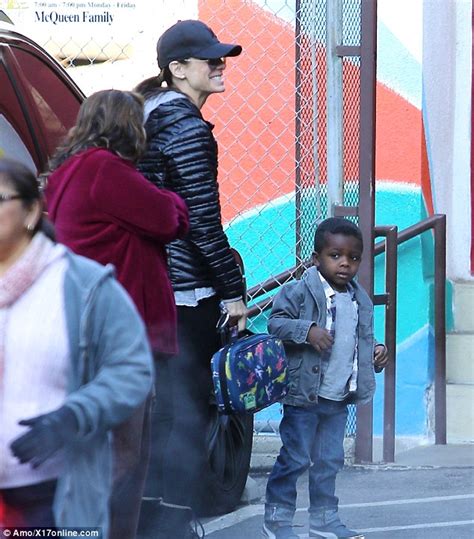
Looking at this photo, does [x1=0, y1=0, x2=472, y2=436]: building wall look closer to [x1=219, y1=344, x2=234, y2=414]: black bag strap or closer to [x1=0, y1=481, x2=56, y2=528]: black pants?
[x1=219, y1=344, x2=234, y2=414]: black bag strap

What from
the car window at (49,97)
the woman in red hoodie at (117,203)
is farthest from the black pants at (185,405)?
the car window at (49,97)

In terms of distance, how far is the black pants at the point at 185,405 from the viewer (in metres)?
4.61

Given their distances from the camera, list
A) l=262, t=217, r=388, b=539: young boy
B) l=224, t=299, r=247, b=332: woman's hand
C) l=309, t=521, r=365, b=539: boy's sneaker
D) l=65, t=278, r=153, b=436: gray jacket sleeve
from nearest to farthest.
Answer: l=65, t=278, r=153, b=436: gray jacket sleeve, l=224, t=299, r=247, b=332: woman's hand, l=262, t=217, r=388, b=539: young boy, l=309, t=521, r=365, b=539: boy's sneaker

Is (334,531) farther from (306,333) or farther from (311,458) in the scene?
(306,333)

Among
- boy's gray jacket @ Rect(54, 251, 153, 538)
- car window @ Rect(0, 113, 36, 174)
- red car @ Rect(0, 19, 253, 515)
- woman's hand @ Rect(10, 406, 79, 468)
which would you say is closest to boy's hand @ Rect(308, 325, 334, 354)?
red car @ Rect(0, 19, 253, 515)

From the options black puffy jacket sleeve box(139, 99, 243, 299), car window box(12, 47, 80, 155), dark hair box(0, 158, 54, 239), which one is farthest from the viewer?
car window box(12, 47, 80, 155)

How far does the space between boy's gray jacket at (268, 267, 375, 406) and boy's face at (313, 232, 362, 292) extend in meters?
0.07

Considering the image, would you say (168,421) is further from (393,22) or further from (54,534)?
(393,22)

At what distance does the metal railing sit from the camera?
6.22 metres

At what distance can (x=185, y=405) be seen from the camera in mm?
4664

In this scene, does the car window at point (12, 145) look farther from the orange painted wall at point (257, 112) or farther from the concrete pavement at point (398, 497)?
the orange painted wall at point (257, 112)

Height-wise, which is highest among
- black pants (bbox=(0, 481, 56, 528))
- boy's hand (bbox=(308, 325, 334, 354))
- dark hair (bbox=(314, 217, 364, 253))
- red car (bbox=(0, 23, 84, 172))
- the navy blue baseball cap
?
the navy blue baseball cap

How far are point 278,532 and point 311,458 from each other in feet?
1.03

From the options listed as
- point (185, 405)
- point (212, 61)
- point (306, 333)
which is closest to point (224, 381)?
point (185, 405)
